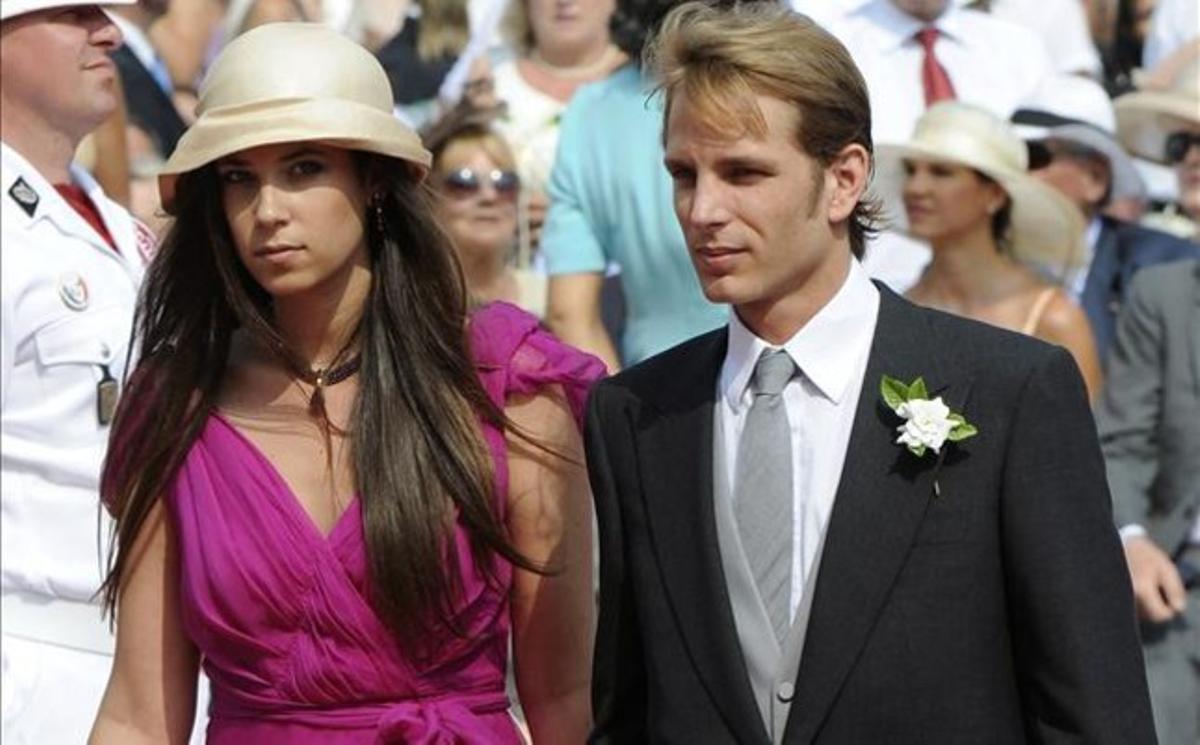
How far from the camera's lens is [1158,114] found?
28.3 ft

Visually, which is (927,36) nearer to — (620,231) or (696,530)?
(620,231)

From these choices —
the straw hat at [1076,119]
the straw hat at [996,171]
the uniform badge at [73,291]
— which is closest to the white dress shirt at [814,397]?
the uniform badge at [73,291]

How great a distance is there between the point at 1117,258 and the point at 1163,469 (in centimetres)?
134

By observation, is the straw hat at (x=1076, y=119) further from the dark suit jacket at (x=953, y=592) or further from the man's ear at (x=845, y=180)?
the dark suit jacket at (x=953, y=592)

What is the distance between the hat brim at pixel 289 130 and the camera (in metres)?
4.59

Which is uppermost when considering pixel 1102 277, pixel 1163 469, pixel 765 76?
pixel 765 76

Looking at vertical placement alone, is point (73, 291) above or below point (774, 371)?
below

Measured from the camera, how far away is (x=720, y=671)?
4.19 meters

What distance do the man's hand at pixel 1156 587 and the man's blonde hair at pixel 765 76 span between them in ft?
11.4

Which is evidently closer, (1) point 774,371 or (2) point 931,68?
(1) point 774,371

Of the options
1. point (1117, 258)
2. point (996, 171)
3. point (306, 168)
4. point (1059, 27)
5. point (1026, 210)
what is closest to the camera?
point (306, 168)

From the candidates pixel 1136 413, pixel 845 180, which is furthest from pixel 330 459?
pixel 1136 413

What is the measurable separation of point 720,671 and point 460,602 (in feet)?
2.07

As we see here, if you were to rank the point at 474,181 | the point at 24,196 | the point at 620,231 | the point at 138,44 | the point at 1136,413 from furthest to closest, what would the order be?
the point at 138,44 < the point at 474,181 < the point at 620,231 < the point at 1136,413 < the point at 24,196
